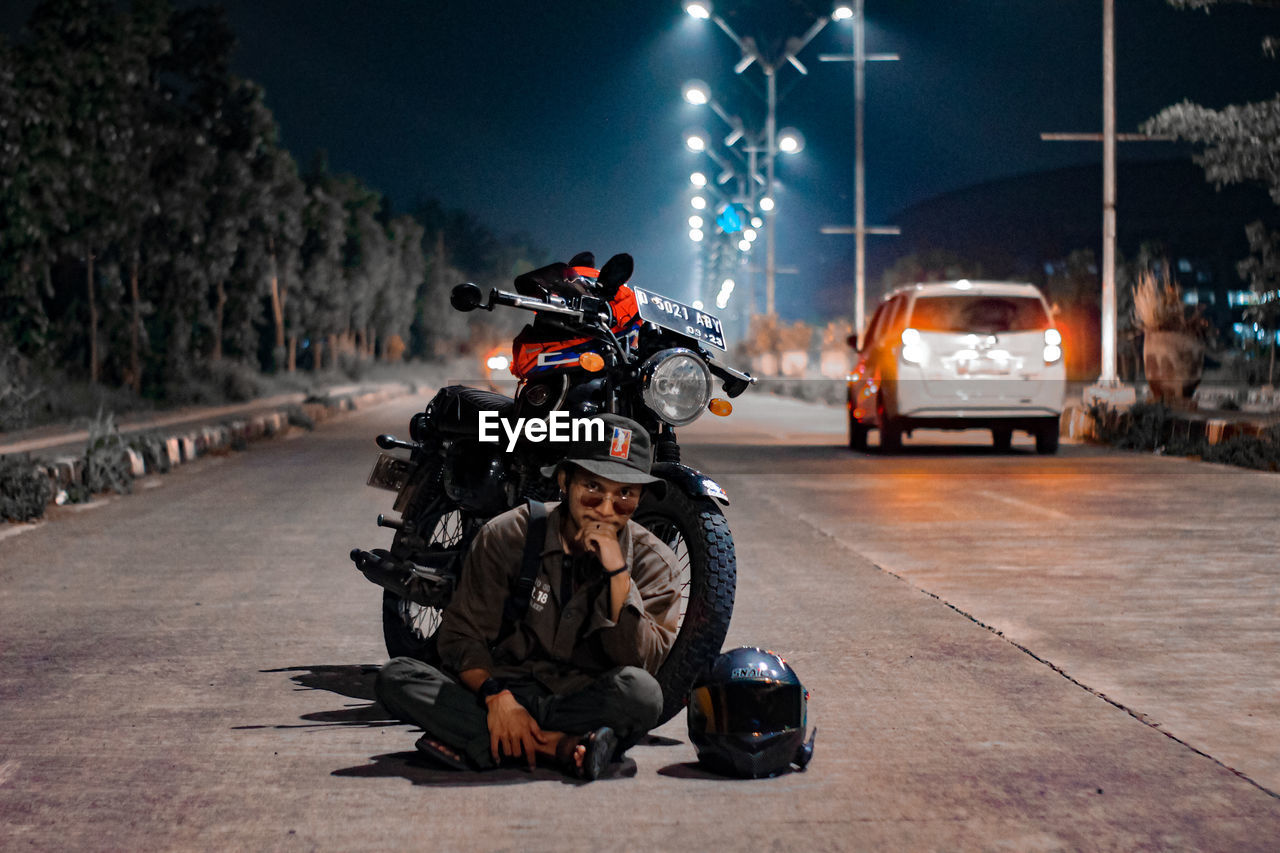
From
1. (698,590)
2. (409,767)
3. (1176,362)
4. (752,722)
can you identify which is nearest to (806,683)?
(698,590)

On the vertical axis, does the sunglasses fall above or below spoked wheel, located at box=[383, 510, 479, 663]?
above

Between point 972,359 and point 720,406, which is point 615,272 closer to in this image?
point 720,406

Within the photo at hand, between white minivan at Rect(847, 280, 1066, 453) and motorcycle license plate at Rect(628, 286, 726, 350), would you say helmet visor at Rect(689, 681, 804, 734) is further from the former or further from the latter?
white minivan at Rect(847, 280, 1066, 453)

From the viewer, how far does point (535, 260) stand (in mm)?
157250

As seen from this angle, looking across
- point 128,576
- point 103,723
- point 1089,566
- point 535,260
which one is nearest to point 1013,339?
point 1089,566

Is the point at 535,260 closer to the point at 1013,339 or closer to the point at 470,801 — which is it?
the point at 1013,339

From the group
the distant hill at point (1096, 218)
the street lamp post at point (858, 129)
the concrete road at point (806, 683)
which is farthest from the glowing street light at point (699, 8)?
the distant hill at point (1096, 218)

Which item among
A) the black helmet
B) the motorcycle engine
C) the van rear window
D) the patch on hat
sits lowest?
the black helmet

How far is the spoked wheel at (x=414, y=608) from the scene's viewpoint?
7367 mm

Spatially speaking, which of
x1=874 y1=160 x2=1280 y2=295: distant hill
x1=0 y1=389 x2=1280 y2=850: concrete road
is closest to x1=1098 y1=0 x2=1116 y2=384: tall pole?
x1=0 y1=389 x2=1280 y2=850: concrete road

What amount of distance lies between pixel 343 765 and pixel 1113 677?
3.39m

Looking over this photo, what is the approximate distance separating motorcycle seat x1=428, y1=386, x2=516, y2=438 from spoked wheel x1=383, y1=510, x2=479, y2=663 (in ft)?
1.22

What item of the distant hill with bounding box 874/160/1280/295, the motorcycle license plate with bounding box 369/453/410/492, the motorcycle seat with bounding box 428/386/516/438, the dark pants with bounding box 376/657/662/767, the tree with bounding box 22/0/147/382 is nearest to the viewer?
the dark pants with bounding box 376/657/662/767

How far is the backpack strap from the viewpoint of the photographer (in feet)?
19.5
